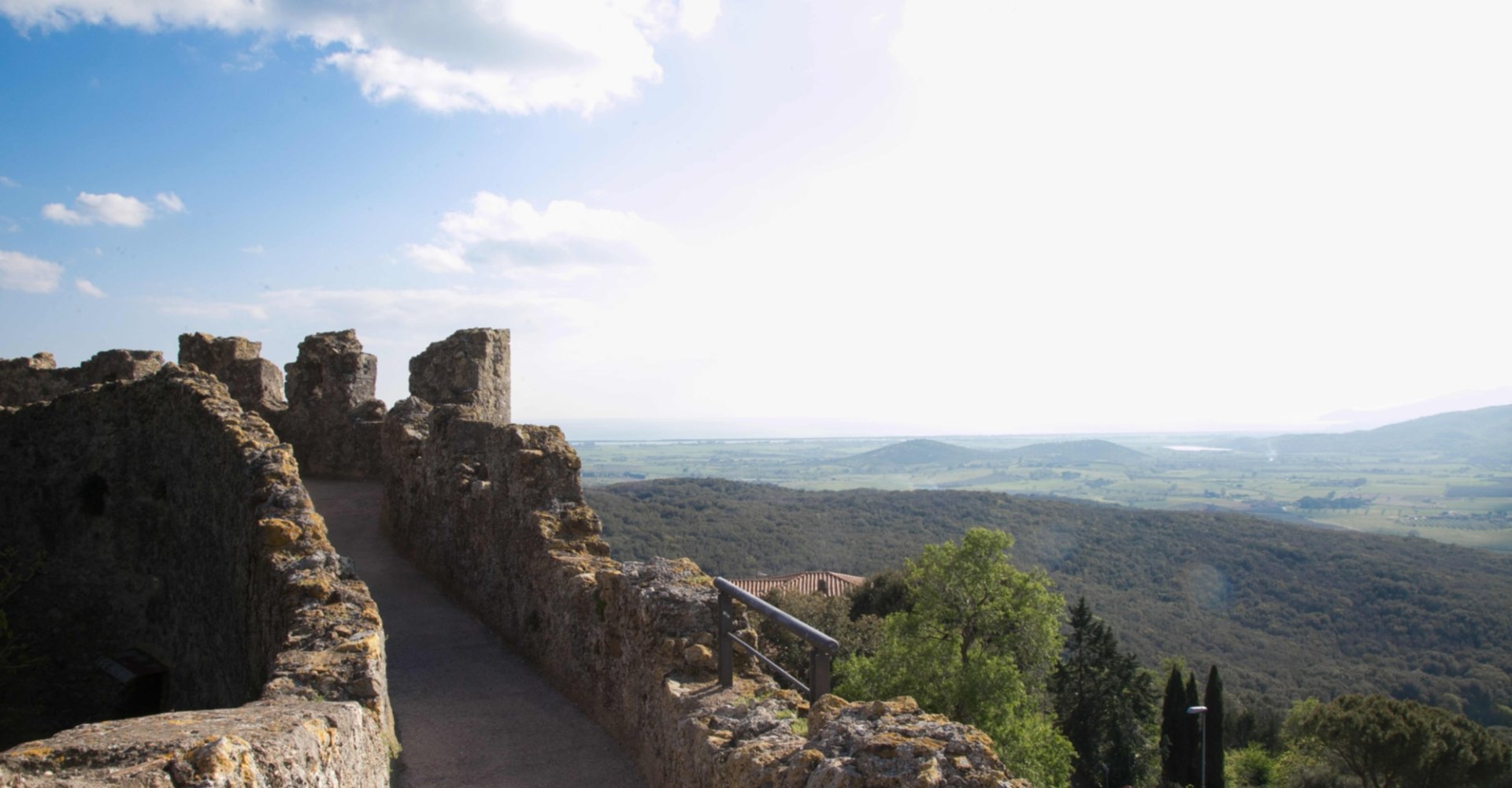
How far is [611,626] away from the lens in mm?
6859

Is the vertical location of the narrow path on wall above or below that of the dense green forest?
above

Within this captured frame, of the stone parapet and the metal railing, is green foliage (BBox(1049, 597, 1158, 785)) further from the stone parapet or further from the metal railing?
the metal railing

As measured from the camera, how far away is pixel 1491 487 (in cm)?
16388

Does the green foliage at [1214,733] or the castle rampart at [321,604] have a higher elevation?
the castle rampart at [321,604]

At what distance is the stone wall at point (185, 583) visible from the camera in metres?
4.81

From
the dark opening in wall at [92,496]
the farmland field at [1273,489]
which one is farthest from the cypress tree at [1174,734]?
the farmland field at [1273,489]

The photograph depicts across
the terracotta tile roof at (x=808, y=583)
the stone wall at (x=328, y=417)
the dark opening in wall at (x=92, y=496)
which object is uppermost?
the stone wall at (x=328, y=417)

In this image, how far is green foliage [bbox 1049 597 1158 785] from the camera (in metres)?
35.1

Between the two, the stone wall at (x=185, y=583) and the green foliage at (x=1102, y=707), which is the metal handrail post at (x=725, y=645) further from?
the green foliage at (x=1102, y=707)

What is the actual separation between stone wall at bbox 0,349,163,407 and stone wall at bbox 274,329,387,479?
2283mm

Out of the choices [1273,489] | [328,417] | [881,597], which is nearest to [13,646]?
[328,417]

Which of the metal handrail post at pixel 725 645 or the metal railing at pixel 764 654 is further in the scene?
the metal handrail post at pixel 725 645

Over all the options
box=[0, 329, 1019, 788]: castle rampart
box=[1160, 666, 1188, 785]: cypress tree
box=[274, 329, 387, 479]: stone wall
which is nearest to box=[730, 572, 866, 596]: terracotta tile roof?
box=[1160, 666, 1188, 785]: cypress tree

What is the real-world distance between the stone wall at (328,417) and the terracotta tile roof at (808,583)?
27.2m
